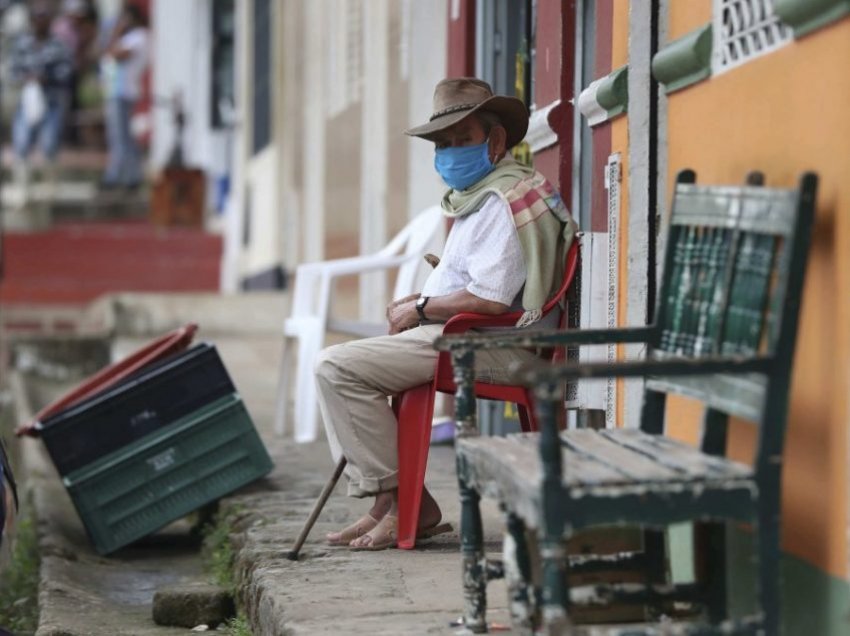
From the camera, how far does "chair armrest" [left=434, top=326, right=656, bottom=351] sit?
407 centimetres

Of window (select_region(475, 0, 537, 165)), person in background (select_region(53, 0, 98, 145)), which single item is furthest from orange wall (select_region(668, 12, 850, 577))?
person in background (select_region(53, 0, 98, 145))

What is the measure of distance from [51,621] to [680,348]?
258cm

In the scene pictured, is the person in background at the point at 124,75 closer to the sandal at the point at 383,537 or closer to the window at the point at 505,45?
the window at the point at 505,45

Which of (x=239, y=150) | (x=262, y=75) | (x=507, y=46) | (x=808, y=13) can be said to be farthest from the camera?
(x=239, y=150)

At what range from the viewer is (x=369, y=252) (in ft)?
35.1

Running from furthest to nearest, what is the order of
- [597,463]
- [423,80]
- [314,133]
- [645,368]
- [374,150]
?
[314,133]
[374,150]
[423,80]
[597,463]
[645,368]

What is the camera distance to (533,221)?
5.32 metres

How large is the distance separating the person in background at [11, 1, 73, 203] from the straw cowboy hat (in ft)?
60.7

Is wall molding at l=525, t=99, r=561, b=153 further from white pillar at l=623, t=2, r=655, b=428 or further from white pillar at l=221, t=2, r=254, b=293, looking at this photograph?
white pillar at l=221, t=2, r=254, b=293

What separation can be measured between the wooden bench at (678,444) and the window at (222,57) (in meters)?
16.2

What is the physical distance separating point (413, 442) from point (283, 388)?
145 inches

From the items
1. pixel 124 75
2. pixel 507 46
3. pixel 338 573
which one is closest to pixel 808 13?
pixel 338 573

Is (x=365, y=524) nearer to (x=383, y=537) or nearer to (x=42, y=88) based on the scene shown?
(x=383, y=537)

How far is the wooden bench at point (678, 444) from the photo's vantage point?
3.42 meters
